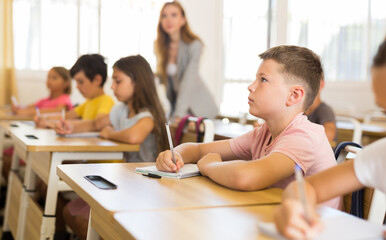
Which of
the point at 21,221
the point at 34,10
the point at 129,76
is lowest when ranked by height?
the point at 21,221

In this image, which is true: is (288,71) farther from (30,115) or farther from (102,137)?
(30,115)

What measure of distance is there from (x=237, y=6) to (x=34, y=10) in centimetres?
218

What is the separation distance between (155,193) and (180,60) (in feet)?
9.71

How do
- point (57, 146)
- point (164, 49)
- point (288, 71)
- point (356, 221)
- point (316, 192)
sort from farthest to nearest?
1. point (164, 49)
2. point (57, 146)
3. point (288, 71)
4. point (316, 192)
5. point (356, 221)

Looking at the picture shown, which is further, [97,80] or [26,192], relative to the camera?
[97,80]

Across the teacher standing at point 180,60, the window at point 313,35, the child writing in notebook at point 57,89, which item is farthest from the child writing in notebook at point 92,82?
the window at point 313,35

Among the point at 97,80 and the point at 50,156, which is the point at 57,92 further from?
the point at 50,156

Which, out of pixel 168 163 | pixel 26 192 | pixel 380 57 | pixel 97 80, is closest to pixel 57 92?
pixel 97 80

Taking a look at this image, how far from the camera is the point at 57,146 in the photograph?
7.57 feet

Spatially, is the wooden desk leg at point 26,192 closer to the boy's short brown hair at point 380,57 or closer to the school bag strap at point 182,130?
the school bag strap at point 182,130

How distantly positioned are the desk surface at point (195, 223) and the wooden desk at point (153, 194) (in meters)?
0.04

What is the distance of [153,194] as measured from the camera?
4.17 feet

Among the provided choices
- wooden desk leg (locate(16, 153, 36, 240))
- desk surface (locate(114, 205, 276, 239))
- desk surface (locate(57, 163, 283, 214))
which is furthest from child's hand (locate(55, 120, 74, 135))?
desk surface (locate(114, 205, 276, 239))

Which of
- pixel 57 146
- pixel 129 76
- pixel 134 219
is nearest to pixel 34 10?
pixel 129 76
